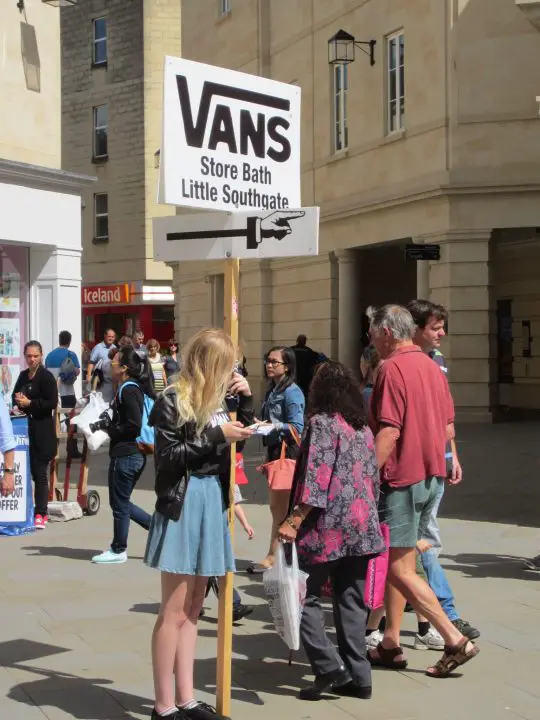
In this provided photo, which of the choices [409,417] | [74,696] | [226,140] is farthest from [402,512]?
[226,140]

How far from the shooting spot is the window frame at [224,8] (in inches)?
1243

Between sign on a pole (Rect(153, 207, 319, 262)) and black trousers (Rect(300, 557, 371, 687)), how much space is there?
157 centimetres

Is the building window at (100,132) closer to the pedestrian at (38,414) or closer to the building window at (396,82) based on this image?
the building window at (396,82)

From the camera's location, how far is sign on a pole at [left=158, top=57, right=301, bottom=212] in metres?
5.83

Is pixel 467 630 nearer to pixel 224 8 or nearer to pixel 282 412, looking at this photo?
pixel 282 412

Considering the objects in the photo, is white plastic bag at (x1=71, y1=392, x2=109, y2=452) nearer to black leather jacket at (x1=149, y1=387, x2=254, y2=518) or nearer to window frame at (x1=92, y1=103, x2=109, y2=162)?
black leather jacket at (x1=149, y1=387, x2=254, y2=518)

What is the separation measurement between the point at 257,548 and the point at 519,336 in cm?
1710

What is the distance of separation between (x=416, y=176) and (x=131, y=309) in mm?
23171

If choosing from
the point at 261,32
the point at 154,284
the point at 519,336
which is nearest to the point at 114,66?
the point at 154,284

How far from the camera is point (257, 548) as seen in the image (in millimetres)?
10273

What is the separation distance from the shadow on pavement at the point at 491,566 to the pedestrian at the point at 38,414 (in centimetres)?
408

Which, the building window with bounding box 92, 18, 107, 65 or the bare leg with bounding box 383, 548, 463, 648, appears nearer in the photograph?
the bare leg with bounding box 383, 548, 463, 648

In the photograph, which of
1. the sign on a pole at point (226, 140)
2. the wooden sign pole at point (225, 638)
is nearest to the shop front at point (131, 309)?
the sign on a pole at point (226, 140)

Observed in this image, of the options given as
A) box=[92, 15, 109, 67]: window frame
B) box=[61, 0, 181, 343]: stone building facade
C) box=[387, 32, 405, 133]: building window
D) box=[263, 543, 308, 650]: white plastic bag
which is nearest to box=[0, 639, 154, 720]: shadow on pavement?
box=[263, 543, 308, 650]: white plastic bag
